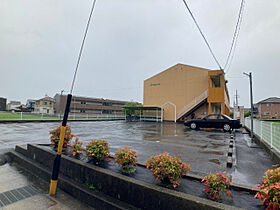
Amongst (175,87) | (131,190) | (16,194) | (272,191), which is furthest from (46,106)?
(272,191)

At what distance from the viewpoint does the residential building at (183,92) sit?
19.4 metres

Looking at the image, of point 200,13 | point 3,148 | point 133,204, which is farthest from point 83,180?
point 200,13

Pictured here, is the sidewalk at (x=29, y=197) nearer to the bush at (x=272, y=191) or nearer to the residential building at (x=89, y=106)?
the bush at (x=272, y=191)

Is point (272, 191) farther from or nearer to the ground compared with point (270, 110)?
nearer to the ground

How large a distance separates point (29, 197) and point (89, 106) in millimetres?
47546

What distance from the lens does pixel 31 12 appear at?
6234 millimetres

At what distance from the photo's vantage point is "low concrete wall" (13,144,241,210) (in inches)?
70.6

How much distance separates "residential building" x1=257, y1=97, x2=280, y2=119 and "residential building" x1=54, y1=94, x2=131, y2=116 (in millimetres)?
44966

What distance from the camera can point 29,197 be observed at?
2717 millimetres

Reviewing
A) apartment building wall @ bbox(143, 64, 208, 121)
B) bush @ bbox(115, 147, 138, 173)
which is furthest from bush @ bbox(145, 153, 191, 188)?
apartment building wall @ bbox(143, 64, 208, 121)

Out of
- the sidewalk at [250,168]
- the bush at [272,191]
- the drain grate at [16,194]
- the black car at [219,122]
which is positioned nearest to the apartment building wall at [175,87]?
the black car at [219,122]

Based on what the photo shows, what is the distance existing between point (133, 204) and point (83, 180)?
1.22 m

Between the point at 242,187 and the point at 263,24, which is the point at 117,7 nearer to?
the point at 242,187

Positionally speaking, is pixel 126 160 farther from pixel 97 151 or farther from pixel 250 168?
pixel 250 168
